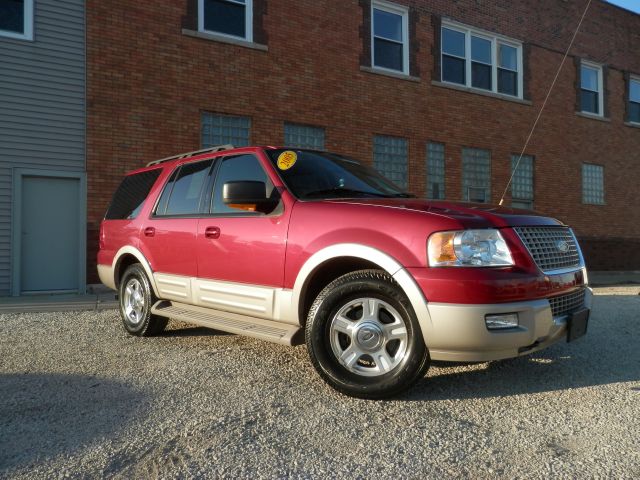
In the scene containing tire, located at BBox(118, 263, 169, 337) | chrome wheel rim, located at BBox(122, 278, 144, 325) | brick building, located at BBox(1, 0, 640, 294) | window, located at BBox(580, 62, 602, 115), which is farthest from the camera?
window, located at BBox(580, 62, 602, 115)

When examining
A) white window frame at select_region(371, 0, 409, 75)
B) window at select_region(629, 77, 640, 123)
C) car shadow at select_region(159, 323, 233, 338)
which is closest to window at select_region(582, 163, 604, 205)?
window at select_region(629, 77, 640, 123)

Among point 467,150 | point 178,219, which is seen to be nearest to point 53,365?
point 178,219

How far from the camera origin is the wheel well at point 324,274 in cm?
349

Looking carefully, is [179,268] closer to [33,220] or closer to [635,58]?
[33,220]

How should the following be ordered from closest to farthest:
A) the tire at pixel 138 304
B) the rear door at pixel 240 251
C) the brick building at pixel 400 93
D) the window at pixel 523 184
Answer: the rear door at pixel 240 251 < the tire at pixel 138 304 < the brick building at pixel 400 93 < the window at pixel 523 184

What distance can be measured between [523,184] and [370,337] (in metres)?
13.2

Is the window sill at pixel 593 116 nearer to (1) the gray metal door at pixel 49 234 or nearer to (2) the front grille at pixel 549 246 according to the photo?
(2) the front grille at pixel 549 246

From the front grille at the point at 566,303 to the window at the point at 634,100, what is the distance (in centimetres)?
1729

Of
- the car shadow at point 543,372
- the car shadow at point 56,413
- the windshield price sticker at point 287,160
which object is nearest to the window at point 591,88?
the car shadow at point 543,372

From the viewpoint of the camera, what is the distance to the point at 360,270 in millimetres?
3463

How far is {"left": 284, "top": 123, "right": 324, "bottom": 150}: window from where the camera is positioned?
11266 millimetres

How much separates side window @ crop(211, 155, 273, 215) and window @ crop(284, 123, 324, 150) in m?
6.77

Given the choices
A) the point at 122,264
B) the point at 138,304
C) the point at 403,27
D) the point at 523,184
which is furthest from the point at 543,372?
the point at 523,184

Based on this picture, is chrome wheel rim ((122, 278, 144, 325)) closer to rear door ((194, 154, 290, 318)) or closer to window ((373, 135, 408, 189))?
rear door ((194, 154, 290, 318))
